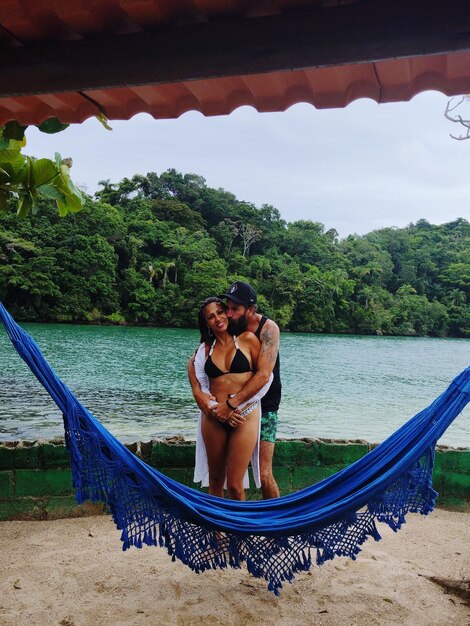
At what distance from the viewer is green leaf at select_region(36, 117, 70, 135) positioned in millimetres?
1851

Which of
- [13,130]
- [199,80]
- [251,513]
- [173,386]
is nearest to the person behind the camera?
[199,80]

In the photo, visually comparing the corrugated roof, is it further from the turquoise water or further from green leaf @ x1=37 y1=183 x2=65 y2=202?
the turquoise water

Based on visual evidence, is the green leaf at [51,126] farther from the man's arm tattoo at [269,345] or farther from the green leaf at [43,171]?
the man's arm tattoo at [269,345]

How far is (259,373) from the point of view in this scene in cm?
206

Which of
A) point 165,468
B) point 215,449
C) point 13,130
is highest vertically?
point 13,130

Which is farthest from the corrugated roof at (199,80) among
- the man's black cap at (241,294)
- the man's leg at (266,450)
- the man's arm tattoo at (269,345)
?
the man's leg at (266,450)

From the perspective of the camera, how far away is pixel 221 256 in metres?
33.2

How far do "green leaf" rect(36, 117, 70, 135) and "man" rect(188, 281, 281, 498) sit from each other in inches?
32.0

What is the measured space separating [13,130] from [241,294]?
3.17 ft

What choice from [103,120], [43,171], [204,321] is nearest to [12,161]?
[43,171]

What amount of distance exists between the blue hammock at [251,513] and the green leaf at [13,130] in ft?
2.03

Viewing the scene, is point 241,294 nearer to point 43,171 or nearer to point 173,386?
point 43,171

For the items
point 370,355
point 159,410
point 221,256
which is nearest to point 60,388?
point 159,410

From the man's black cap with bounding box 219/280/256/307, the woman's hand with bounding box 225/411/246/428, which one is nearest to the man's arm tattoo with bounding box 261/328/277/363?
the man's black cap with bounding box 219/280/256/307
